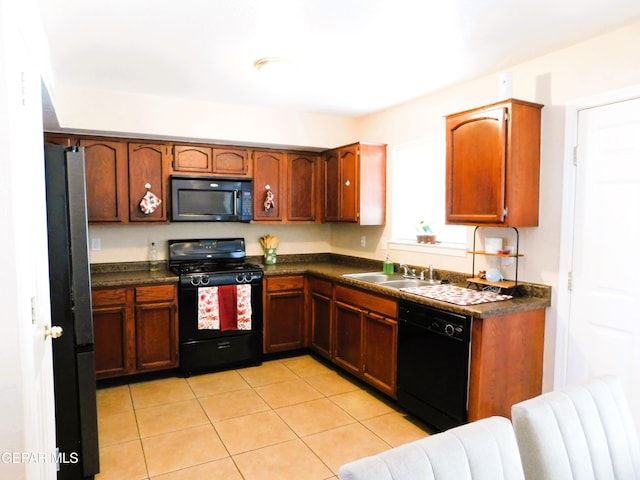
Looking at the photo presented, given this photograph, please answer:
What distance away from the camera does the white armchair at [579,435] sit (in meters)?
1.21

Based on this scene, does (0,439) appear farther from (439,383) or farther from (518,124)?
(518,124)

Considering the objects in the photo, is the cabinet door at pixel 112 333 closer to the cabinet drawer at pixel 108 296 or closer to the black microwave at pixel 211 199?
the cabinet drawer at pixel 108 296

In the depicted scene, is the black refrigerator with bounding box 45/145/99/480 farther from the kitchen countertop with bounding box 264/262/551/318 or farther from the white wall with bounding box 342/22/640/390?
the white wall with bounding box 342/22/640/390

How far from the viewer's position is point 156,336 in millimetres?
3738

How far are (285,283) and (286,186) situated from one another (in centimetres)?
101

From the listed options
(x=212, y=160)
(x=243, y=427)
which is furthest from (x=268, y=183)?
(x=243, y=427)

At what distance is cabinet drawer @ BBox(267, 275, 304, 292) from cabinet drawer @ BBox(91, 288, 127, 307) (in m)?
1.28

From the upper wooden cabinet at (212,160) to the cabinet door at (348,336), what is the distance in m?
1.62

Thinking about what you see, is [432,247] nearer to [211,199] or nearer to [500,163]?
[500,163]

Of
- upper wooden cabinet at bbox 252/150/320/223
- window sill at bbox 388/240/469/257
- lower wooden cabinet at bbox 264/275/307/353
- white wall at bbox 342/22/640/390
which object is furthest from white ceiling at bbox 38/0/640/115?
lower wooden cabinet at bbox 264/275/307/353

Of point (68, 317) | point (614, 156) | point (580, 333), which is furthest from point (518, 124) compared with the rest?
point (68, 317)

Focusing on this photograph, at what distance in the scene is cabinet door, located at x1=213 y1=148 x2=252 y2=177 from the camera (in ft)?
13.7

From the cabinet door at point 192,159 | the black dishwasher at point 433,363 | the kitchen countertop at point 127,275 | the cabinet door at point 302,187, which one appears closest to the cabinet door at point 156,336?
the kitchen countertop at point 127,275

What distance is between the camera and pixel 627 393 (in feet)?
7.86
